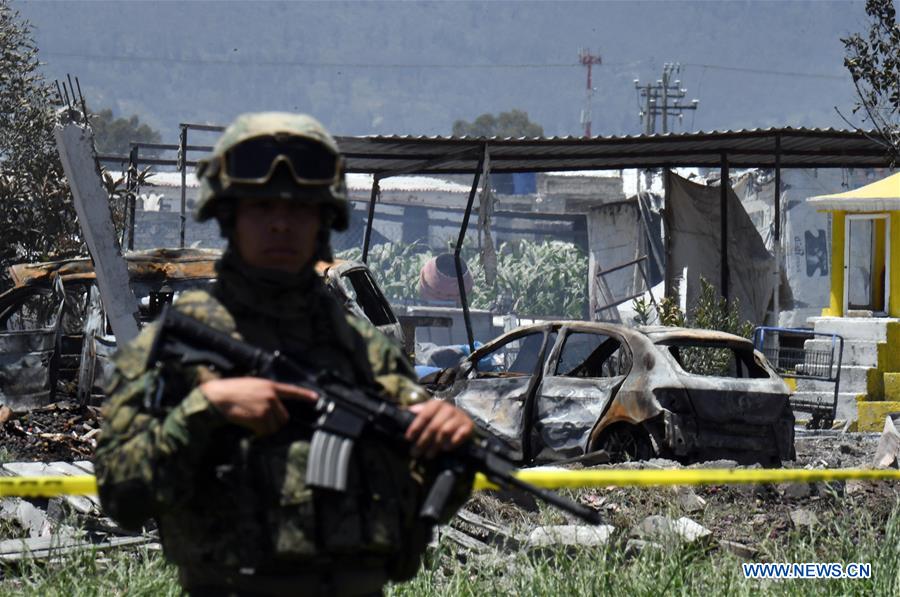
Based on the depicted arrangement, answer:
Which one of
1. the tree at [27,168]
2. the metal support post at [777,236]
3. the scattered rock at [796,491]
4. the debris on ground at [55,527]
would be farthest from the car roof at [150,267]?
the metal support post at [777,236]

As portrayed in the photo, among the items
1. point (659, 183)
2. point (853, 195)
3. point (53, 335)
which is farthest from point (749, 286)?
point (659, 183)

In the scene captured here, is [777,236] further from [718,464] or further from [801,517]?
[801,517]

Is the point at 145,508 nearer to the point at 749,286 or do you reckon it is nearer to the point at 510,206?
the point at 749,286

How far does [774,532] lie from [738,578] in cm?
211

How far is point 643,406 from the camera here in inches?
396

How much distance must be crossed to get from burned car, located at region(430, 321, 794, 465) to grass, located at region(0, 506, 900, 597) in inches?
158

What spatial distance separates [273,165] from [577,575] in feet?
9.69

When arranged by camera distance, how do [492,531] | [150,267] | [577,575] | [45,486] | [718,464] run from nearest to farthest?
[45,486]
[577,575]
[492,531]
[718,464]
[150,267]

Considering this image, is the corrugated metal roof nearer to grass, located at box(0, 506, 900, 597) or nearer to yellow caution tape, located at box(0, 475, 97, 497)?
grass, located at box(0, 506, 900, 597)

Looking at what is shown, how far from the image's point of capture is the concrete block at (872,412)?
17.8m

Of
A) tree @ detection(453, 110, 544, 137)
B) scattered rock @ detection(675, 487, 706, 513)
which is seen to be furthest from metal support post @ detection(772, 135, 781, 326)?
tree @ detection(453, 110, 544, 137)

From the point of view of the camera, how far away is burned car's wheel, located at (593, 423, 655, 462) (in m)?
10.2

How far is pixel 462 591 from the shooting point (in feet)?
17.2

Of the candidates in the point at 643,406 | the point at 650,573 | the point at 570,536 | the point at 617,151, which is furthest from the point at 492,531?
the point at 617,151
